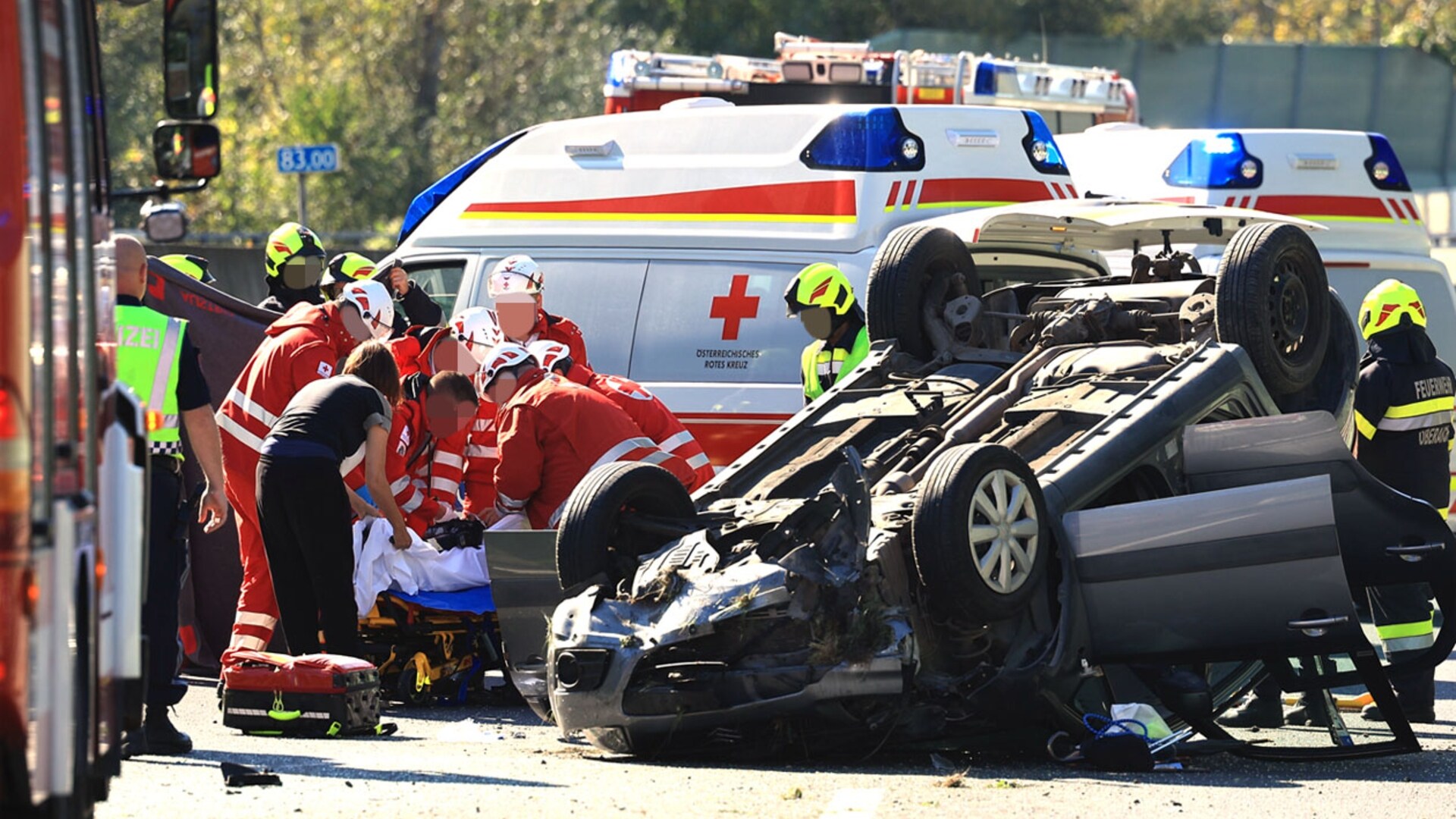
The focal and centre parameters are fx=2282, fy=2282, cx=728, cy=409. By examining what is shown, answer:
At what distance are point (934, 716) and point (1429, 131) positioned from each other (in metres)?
30.6

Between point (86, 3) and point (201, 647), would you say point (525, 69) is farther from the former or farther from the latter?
point (86, 3)

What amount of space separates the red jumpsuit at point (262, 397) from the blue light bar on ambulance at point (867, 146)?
2462 mm

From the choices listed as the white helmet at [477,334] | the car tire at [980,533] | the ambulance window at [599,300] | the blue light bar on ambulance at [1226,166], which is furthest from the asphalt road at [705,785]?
the blue light bar on ambulance at [1226,166]

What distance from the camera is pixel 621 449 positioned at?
9.42 m

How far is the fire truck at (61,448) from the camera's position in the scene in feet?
14.0

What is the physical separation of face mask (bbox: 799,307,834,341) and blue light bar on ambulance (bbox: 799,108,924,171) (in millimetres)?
990

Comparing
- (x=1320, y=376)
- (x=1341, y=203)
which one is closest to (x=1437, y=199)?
(x=1341, y=203)

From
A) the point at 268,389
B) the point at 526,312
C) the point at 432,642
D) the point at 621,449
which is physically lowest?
the point at 432,642

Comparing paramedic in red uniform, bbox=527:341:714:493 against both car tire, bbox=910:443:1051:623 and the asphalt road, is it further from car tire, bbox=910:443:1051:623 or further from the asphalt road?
car tire, bbox=910:443:1051:623

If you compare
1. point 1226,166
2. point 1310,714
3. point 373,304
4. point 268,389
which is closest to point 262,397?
point 268,389

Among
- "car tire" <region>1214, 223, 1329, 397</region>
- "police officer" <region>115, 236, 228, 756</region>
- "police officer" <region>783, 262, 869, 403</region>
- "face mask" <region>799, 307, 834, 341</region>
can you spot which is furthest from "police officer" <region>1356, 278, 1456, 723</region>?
"police officer" <region>115, 236, 228, 756</region>

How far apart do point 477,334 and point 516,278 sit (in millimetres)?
413

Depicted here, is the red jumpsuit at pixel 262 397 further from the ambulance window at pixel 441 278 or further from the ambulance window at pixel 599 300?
the ambulance window at pixel 441 278

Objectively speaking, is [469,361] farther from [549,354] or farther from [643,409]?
[643,409]
